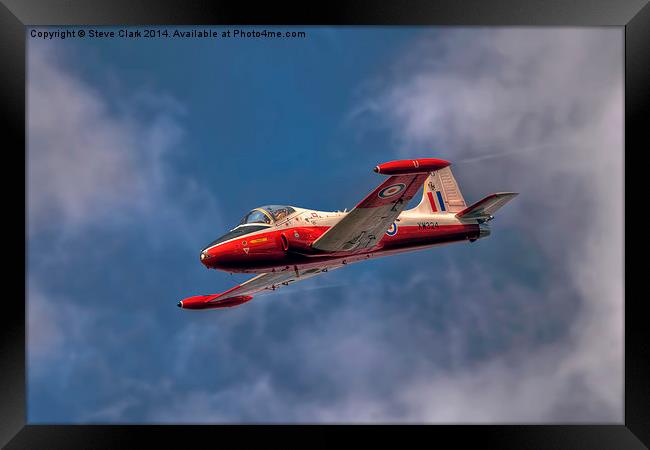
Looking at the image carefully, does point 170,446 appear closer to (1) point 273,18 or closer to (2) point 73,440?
(2) point 73,440

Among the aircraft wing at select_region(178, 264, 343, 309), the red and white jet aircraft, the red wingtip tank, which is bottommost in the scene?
the aircraft wing at select_region(178, 264, 343, 309)

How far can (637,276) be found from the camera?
19.3 metres

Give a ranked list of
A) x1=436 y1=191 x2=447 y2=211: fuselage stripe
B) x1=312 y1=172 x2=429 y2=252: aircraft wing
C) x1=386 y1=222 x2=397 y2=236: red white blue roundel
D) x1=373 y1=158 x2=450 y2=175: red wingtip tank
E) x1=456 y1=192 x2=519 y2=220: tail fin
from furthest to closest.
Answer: x1=436 y1=191 x2=447 y2=211: fuselage stripe, x1=386 y1=222 x2=397 y2=236: red white blue roundel, x1=456 y1=192 x2=519 y2=220: tail fin, x1=312 y1=172 x2=429 y2=252: aircraft wing, x1=373 y1=158 x2=450 y2=175: red wingtip tank

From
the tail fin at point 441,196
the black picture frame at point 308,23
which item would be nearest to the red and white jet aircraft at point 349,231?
the tail fin at point 441,196

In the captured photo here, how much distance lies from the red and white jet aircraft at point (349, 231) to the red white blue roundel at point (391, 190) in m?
0.02

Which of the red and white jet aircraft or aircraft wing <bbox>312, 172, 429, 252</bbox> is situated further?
the red and white jet aircraft

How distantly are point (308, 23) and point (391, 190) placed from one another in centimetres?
418

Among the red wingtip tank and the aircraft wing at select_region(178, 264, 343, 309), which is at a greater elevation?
the red wingtip tank

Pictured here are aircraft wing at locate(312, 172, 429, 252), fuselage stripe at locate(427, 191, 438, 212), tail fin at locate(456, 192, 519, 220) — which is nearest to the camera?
aircraft wing at locate(312, 172, 429, 252)

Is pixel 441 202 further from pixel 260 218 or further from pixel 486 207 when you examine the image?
pixel 260 218

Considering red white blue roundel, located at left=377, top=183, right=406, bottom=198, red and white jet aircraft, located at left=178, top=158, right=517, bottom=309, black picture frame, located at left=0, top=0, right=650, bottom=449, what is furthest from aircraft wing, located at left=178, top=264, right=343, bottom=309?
black picture frame, located at left=0, top=0, right=650, bottom=449

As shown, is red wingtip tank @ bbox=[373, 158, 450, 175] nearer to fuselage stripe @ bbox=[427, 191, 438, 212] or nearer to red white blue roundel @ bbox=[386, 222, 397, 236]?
red white blue roundel @ bbox=[386, 222, 397, 236]

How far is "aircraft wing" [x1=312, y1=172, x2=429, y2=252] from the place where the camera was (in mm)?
18703

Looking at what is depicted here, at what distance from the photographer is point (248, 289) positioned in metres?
23.3
